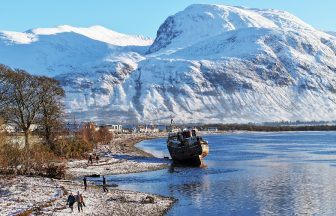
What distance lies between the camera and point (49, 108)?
92125 mm

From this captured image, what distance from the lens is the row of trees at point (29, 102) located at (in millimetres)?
87688

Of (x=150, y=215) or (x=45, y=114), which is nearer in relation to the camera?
(x=150, y=215)

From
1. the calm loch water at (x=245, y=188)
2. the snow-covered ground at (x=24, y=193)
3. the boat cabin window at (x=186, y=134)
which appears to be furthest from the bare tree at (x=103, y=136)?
the snow-covered ground at (x=24, y=193)

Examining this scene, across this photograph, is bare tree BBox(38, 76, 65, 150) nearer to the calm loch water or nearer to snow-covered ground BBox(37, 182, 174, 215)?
the calm loch water

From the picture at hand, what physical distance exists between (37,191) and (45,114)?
43865 mm

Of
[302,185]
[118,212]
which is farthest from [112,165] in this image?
[118,212]

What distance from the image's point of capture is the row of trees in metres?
87.7

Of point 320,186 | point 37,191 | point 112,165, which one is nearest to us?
point 37,191

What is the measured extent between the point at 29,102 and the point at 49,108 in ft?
12.5

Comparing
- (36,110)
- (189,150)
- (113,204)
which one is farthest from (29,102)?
(113,204)

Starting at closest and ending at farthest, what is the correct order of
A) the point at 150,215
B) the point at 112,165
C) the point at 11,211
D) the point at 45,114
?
the point at 11,211 → the point at 150,215 → the point at 112,165 → the point at 45,114

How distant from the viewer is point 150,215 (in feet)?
140

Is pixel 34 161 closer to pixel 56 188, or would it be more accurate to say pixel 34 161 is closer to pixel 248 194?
pixel 56 188

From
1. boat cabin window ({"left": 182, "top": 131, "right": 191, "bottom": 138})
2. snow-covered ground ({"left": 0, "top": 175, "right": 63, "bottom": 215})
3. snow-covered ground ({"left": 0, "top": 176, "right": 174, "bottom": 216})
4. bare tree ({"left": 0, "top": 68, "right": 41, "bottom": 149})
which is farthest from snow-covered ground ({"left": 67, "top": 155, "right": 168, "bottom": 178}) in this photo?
snow-covered ground ({"left": 0, "top": 176, "right": 174, "bottom": 216})
